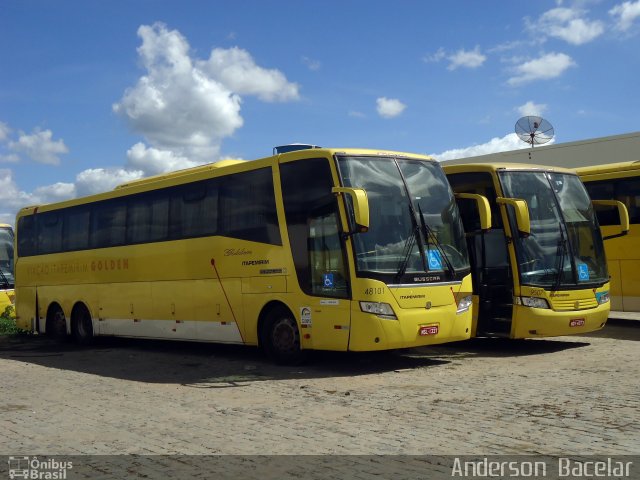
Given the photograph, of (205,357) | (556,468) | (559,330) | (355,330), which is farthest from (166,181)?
(556,468)

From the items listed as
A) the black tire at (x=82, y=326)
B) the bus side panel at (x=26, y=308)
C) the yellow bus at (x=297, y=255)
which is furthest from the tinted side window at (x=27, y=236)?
the yellow bus at (x=297, y=255)

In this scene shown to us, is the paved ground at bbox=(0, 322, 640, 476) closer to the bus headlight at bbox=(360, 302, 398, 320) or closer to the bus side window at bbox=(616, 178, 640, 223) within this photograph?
the bus headlight at bbox=(360, 302, 398, 320)

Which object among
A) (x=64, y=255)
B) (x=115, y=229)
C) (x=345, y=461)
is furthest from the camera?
(x=64, y=255)

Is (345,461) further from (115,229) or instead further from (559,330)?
(115,229)

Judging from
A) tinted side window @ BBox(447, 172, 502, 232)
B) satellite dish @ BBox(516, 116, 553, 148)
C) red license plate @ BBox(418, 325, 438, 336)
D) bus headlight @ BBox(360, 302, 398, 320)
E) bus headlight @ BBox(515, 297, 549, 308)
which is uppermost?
satellite dish @ BBox(516, 116, 553, 148)

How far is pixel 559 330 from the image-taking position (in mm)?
12805

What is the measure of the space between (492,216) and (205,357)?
6.16m

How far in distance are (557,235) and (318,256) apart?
4795 millimetres

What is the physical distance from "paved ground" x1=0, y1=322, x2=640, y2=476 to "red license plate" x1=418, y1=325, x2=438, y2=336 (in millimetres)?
623

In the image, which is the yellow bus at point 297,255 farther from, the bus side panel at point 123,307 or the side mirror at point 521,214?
the side mirror at point 521,214

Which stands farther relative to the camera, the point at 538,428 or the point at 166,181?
the point at 166,181

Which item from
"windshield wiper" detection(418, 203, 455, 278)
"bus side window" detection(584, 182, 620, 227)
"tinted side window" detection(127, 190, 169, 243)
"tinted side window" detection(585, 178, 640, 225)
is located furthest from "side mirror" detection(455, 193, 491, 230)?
"tinted side window" detection(127, 190, 169, 243)

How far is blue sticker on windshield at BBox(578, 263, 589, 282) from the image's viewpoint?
13.3m

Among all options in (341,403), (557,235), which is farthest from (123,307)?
(557,235)
